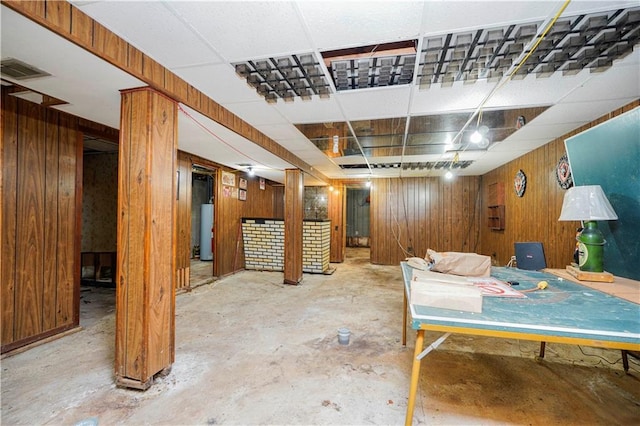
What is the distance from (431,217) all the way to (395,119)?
493cm

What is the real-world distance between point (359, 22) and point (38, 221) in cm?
356

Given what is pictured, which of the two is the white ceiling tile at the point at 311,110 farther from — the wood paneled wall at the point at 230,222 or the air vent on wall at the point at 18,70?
the wood paneled wall at the point at 230,222

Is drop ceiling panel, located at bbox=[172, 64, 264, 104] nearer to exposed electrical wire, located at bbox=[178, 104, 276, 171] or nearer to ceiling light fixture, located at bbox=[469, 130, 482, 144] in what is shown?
exposed electrical wire, located at bbox=[178, 104, 276, 171]

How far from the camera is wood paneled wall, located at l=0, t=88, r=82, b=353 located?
2549 millimetres

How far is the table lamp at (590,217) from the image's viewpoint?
2176mm

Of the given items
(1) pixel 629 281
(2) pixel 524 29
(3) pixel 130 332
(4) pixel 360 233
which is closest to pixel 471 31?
(2) pixel 524 29

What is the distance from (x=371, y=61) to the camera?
2074 millimetres

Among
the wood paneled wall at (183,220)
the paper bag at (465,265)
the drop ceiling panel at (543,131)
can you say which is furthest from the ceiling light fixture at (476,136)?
the wood paneled wall at (183,220)

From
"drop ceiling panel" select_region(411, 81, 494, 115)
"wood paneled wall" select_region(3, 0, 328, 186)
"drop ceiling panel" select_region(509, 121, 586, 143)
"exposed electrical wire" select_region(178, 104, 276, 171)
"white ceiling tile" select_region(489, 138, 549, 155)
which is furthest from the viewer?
"white ceiling tile" select_region(489, 138, 549, 155)

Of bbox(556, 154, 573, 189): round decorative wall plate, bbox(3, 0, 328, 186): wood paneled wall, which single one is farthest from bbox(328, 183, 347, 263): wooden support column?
bbox(3, 0, 328, 186): wood paneled wall

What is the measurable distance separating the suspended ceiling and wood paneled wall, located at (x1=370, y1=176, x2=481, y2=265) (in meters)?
3.92

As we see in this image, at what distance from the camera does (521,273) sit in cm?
245

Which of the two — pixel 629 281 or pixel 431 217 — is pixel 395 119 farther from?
pixel 431 217

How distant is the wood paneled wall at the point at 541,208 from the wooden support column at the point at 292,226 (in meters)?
3.99
